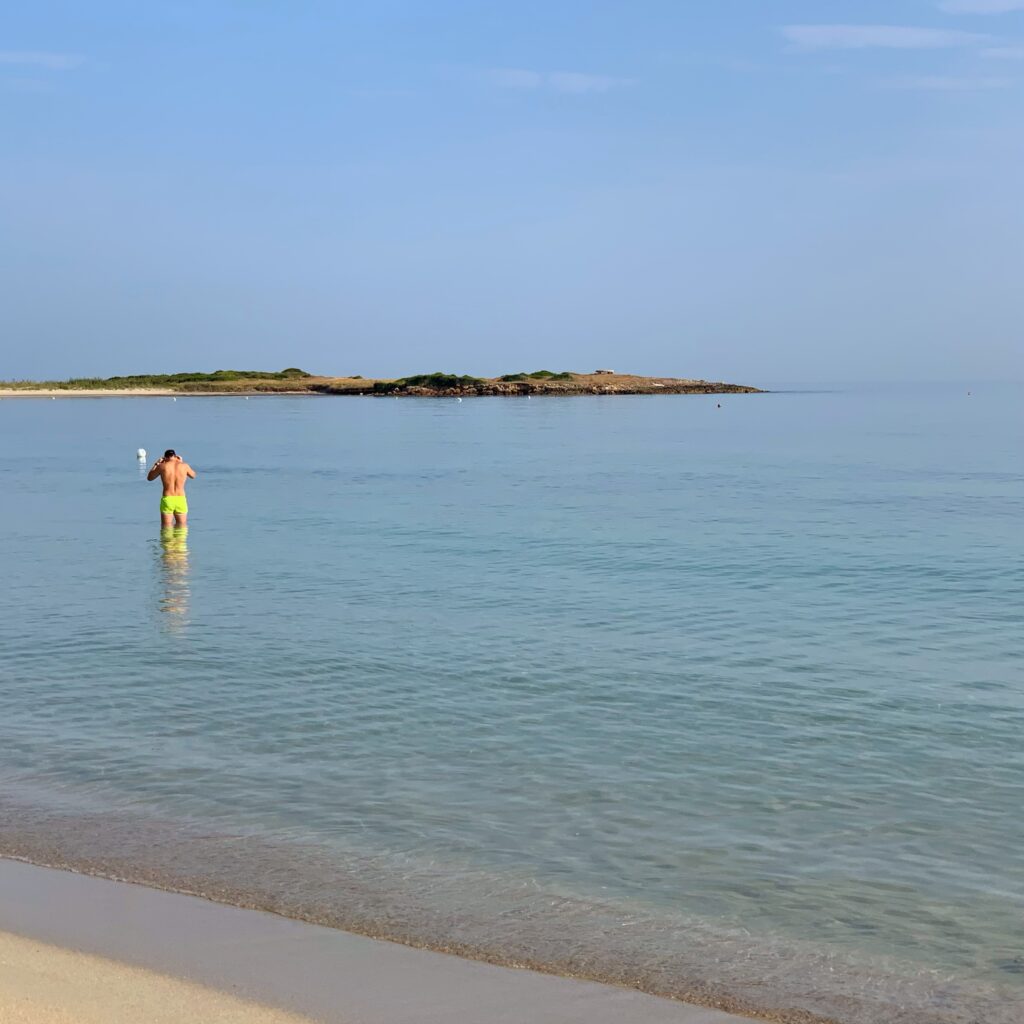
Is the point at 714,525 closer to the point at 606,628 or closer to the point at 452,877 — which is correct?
the point at 606,628

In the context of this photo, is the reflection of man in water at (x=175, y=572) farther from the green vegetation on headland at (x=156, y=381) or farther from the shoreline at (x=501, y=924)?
the green vegetation on headland at (x=156, y=381)

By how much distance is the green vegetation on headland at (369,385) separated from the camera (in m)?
176

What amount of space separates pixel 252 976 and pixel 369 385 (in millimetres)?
178958

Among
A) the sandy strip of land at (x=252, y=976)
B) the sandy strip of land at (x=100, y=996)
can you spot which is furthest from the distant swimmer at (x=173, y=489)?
the sandy strip of land at (x=100, y=996)

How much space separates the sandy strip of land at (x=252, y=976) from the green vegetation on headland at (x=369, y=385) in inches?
6550

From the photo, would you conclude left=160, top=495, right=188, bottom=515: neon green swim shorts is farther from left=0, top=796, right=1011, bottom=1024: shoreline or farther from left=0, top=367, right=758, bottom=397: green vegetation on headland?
left=0, top=367, right=758, bottom=397: green vegetation on headland

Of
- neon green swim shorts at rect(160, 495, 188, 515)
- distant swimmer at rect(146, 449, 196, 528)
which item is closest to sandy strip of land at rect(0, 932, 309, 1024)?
distant swimmer at rect(146, 449, 196, 528)

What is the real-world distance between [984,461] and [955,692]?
41911 millimetres

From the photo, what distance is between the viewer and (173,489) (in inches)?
1103

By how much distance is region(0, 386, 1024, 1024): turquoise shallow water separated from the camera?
747cm

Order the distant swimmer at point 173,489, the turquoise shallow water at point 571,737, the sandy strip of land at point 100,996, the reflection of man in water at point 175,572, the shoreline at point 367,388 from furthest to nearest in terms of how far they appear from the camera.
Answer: the shoreline at point 367,388 → the distant swimmer at point 173,489 → the reflection of man in water at point 175,572 → the turquoise shallow water at point 571,737 → the sandy strip of land at point 100,996

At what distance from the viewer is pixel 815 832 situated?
9.05 metres

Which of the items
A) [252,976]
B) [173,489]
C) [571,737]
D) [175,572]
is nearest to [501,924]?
[252,976]

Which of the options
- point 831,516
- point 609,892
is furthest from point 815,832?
point 831,516
